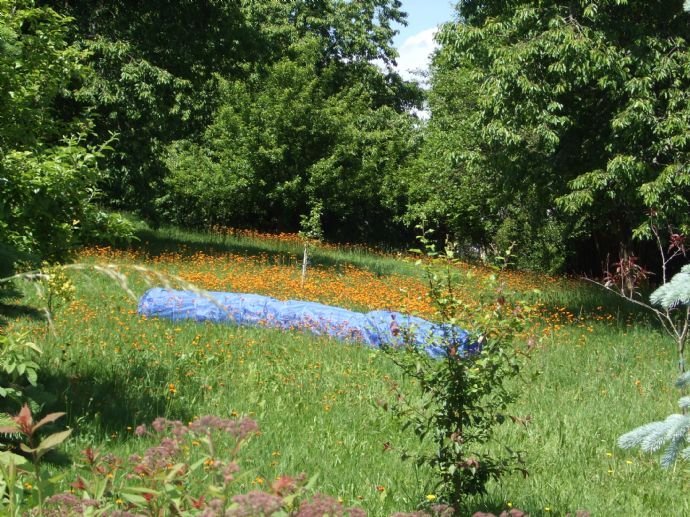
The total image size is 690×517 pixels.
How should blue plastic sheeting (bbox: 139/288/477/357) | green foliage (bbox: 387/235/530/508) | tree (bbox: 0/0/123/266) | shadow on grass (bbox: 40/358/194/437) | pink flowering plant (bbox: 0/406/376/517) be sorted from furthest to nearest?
blue plastic sheeting (bbox: 139/288/477/357)
shadow on grass (bbox: 40/358/194/437)
tree (bbox: 0/0/123/266)
green foliage (bbox: 387/235/530/508)
pink flowering plant (bbox: 0/406/376/517)

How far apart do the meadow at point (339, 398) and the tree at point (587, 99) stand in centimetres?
213

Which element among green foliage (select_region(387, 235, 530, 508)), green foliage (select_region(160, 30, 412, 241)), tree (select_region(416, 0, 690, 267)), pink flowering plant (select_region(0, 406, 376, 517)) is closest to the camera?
pink flowering plant (select_region(0, 406, 376, 517))

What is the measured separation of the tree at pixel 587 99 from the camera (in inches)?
444

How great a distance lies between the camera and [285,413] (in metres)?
6.27

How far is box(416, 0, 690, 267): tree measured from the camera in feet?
37.0

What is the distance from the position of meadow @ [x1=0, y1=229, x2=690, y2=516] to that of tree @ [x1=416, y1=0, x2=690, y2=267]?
6.98 feet

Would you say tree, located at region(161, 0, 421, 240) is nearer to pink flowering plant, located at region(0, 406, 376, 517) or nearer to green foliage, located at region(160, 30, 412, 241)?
green foliage, located at region(160, 30, 412, 241)

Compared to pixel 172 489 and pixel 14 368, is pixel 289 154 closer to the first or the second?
pixel 14 368

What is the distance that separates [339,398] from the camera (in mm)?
6785

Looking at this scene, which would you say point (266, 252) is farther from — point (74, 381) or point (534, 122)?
point (74, 381)

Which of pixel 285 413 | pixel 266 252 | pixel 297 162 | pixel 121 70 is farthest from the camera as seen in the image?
pixel 297 162

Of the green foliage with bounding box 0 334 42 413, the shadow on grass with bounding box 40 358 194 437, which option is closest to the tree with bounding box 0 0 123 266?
the shadow on grass with bounding box 40 358 194 437

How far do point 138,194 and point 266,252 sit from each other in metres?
3.14

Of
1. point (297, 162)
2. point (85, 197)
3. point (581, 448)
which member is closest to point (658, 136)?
point (581, 448)
